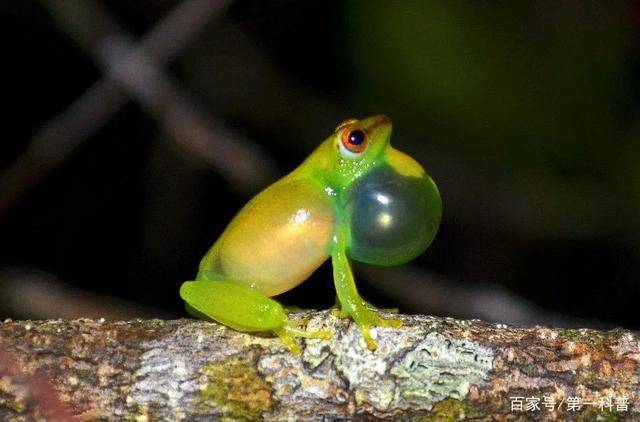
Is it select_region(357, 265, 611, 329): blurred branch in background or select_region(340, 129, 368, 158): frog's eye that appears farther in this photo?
select_region(357, 265, 611, 329): blurred branch in background

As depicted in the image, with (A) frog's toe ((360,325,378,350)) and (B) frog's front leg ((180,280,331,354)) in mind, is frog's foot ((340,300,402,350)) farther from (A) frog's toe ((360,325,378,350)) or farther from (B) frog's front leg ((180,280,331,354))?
(B) frog's front leg ((180,280,331,354))

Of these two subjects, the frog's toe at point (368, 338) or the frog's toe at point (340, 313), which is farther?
the frog's toe at point (340, 313)

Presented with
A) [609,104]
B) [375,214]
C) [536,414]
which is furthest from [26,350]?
[609,104]

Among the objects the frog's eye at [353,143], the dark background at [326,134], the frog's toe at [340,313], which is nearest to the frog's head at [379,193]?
the frog's eye at [353,143]

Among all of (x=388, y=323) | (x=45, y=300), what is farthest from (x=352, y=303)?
(x=45, y=300)

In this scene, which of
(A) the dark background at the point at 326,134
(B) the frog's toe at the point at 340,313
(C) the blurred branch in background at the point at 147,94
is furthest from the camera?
(C) the blurred branch in background at the point at 147,94

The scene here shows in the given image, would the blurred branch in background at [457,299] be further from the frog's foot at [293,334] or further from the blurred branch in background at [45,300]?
the frog's foot at [293,334]

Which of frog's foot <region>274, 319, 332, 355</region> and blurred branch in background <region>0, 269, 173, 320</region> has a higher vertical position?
blurred branch in background <region>0, 269, 173, 320</region>

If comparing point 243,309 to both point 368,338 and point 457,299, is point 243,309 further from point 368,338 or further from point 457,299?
point 457,299

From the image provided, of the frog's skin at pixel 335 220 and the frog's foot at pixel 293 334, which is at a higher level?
the frog's skin at pixel 335 220

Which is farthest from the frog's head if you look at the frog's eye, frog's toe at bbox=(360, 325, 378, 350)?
frog's toe at bbox=(360, 325, 378, 350)
